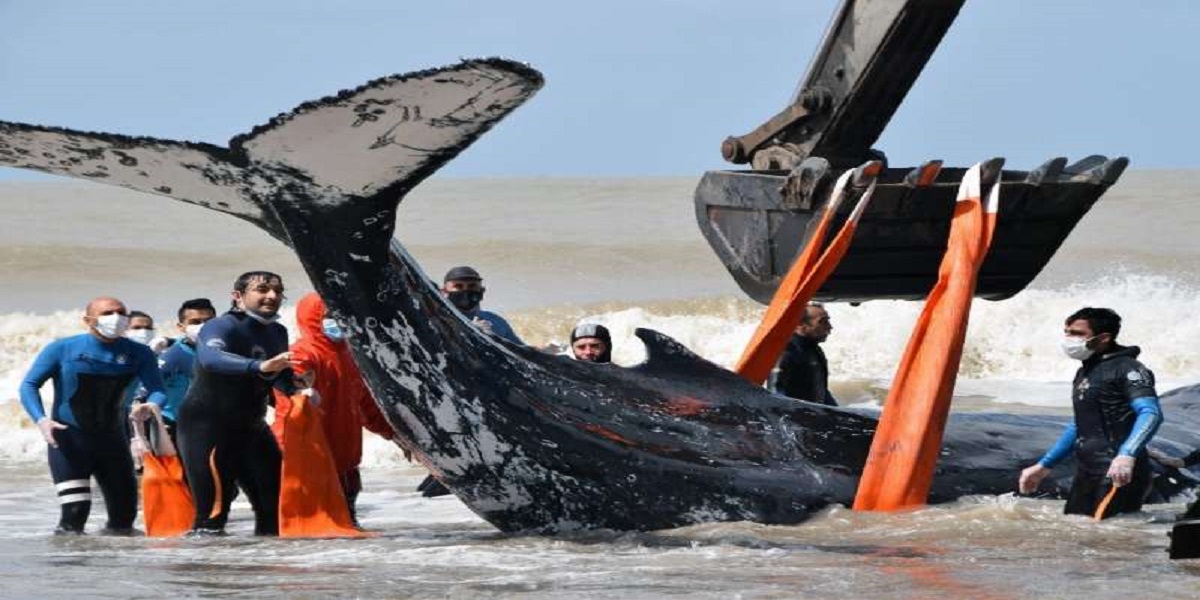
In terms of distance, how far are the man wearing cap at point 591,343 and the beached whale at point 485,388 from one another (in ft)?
4.84

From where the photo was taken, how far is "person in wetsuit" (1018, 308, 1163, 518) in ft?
35.0

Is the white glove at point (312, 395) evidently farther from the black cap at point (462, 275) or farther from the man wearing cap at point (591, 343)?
the black cap at point (462, 275)

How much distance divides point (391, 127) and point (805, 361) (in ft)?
13.8

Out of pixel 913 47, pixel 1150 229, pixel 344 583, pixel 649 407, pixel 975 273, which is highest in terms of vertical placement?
pixel 1150 229

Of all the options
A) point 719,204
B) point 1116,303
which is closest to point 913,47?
point 719,204

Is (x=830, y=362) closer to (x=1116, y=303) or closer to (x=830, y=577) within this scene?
(x=1116, y=303)

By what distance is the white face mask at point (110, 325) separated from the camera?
12.1 metres

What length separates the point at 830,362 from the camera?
87.1 feet

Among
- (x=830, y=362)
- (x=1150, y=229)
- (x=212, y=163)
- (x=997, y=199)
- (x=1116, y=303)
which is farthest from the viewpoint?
(x=1150, y=229)

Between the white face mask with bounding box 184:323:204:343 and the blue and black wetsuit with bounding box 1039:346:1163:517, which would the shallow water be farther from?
the white face mask with bounding box 184:323:204:343

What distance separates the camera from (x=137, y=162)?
10.0 m

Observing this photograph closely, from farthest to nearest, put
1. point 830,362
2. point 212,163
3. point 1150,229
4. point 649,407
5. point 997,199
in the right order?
point 1150,229 → point 830,362 → point 997,199 → point 649,407 → point 212,163

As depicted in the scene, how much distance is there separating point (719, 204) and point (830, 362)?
1364cm

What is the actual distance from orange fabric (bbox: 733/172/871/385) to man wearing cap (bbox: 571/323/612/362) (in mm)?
917
